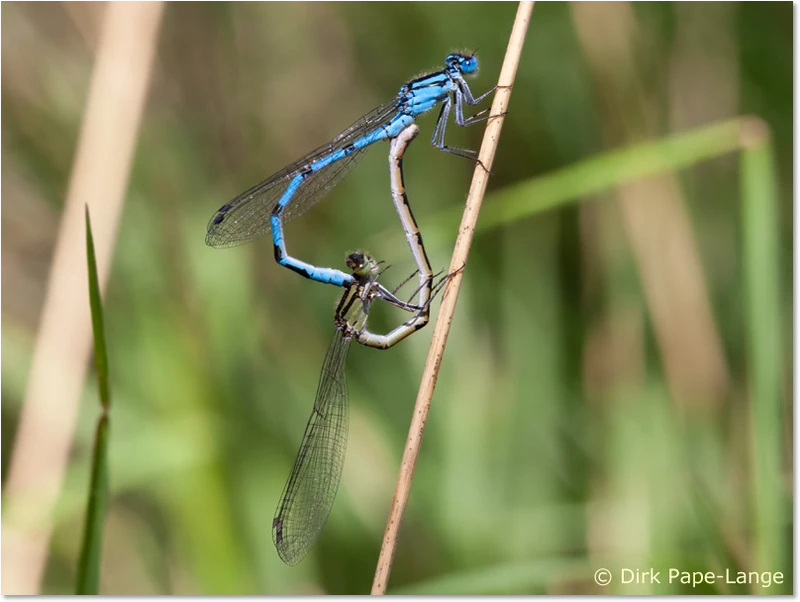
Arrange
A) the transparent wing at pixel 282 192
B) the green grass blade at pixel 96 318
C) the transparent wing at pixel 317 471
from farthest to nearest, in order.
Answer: the transparent wing at pixel 282 192 < the transparent wing at pixel 317 471 < the green grass blade at pixel 96 318

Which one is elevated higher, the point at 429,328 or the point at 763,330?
the point at 429,328

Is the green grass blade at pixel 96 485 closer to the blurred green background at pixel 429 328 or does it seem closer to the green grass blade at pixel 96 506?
the green grass blade at pixel 96 506

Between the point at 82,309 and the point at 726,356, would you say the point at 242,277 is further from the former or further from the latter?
the point at 726,356

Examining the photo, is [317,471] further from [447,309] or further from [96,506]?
[96,506]

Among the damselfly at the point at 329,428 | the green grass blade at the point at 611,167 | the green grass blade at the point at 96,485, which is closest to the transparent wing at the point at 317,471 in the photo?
the damselfly at the point at 329,428

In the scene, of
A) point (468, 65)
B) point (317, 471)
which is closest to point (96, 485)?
point (317, 471)

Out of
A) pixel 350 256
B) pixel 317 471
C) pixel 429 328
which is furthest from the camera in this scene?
pixel 429 328

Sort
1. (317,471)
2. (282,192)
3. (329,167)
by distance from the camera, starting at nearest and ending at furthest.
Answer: (317,471)
(329,167)
(282,192)
